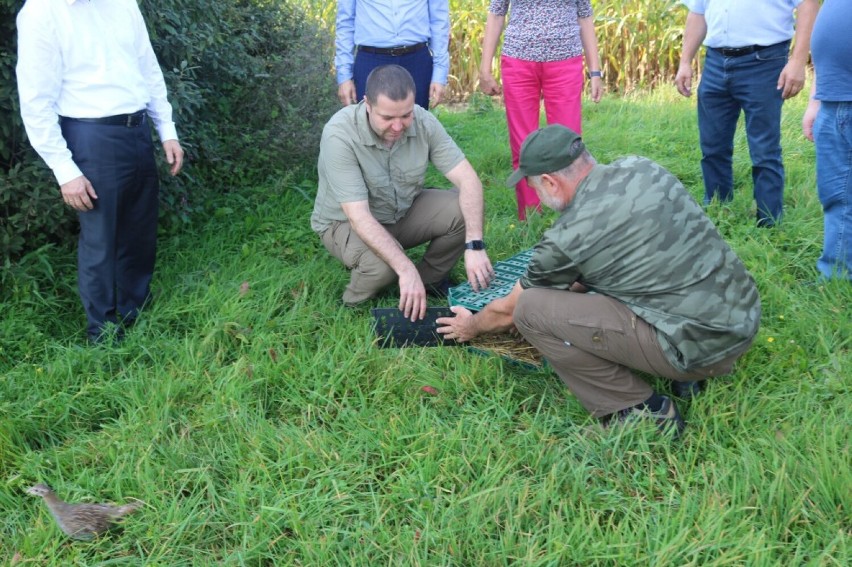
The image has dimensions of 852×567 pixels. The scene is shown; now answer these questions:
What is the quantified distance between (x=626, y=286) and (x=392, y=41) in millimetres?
2648

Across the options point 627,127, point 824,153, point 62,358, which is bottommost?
point 627,127

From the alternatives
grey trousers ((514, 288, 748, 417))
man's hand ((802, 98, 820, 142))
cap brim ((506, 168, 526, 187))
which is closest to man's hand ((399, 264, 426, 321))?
grey trousers ((514, 288, 748, 417))

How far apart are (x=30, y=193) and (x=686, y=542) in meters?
3.61

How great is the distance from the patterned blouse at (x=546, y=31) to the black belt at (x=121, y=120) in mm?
2415

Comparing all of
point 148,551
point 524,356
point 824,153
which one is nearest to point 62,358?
point 148,551

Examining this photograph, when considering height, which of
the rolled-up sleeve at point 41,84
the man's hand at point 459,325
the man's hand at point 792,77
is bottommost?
the man's hand at point 459,325

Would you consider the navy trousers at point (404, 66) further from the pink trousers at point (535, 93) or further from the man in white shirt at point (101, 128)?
the man in white shirt at point (101, 128)

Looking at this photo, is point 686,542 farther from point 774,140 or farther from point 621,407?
point 774,140

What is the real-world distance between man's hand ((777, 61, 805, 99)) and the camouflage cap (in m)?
2.06

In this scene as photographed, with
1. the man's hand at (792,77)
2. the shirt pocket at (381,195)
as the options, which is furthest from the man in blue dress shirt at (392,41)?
the man's hand at (792,77)

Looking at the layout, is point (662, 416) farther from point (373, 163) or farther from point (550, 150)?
point (373, 163)

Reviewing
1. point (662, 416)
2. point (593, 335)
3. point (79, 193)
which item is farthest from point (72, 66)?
point (662, 416)

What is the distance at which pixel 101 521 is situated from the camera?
280cm

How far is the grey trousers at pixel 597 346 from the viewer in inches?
122
